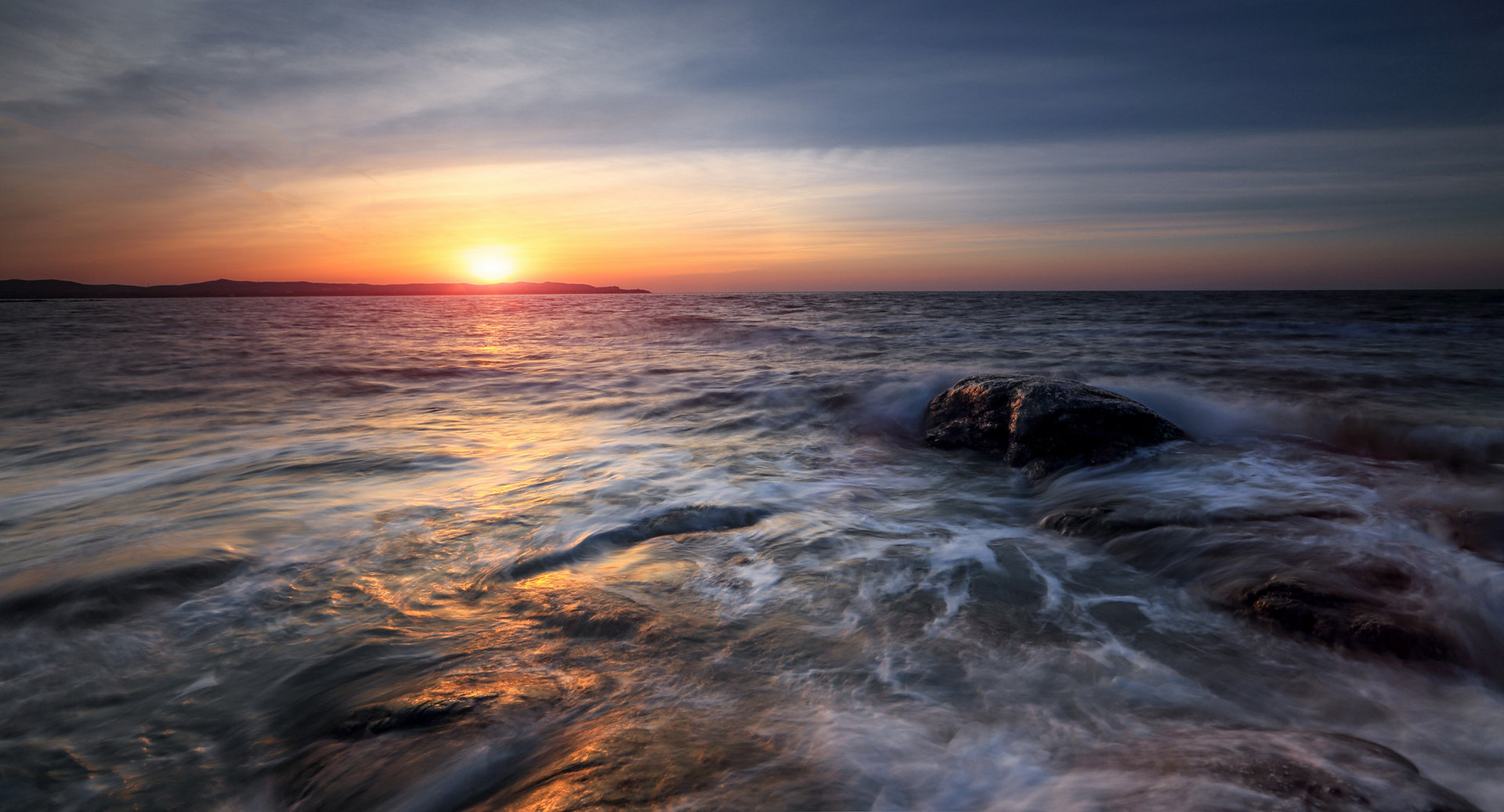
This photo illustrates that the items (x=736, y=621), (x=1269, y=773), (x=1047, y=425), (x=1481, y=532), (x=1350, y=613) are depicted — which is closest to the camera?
(x=1269, y=773)

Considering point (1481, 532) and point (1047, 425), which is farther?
point (1047, 425)

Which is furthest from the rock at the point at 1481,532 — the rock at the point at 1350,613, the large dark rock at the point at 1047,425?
the large dark rock at the point at 1047,425

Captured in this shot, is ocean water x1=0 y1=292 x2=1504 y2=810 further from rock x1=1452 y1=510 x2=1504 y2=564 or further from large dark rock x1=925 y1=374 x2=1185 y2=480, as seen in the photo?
large dark rock x1=925 y1=374 x2=1185 y2=480

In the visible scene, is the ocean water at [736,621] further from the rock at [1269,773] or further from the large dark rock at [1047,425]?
the large dark rock at [1047,425]

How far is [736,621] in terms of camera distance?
333cm

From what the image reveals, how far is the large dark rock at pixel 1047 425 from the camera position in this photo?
621 cm

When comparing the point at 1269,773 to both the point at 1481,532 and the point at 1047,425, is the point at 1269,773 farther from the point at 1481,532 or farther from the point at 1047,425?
the point at 1047,425

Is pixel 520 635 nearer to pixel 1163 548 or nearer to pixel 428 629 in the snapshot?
pixel 428 629

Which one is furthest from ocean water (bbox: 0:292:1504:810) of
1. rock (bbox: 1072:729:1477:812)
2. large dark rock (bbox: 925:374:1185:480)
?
large dark rock (bbox: 925:374:1185:480)

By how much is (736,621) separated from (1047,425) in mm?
4510

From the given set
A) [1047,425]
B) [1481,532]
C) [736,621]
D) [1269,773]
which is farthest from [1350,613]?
[1047,425]

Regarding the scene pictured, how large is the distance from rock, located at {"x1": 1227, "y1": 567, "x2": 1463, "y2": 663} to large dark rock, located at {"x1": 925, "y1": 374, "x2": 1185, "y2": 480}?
255 cm

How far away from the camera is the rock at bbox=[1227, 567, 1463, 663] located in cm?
289

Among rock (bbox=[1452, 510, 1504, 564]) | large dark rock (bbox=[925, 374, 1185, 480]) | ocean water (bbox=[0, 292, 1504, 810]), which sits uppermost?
large dark rock (bbox=[925, 374, 1185, 480])
